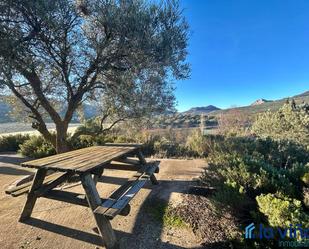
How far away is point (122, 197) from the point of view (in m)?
2.44

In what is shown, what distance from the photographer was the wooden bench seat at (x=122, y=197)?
207 centimetres

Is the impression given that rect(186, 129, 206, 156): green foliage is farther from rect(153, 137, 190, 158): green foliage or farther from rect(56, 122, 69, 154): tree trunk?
rect(56, 122, 69, 154): tree trunk

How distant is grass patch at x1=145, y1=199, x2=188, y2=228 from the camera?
2731 mm

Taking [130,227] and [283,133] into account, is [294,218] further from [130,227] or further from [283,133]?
[283,133]

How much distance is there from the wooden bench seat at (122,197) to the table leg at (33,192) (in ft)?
3.53

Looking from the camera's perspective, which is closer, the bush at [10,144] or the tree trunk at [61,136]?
the tree trunk at [61,136]

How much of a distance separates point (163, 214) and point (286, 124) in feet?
44.6

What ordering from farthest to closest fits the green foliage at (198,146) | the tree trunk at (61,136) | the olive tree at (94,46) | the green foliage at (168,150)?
the green foliage at (168,150) < the green foliage at (198,146) < the tree trunk at (61,136) < the olive tree at (94,46)

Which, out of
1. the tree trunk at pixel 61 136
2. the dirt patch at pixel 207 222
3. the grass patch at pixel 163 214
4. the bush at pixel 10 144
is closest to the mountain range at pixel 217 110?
the bush at pixel 10 144

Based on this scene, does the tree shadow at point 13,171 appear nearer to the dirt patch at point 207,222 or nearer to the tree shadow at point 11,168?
the tree shadow at point 11,168

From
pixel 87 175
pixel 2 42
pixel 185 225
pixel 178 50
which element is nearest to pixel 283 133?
pixel 178 50

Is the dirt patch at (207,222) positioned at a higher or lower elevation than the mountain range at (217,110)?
lower

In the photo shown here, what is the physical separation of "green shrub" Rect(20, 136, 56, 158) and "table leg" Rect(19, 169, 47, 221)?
4.44 meters

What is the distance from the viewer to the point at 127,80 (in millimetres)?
4141
